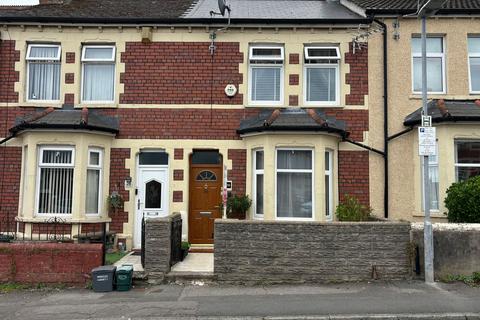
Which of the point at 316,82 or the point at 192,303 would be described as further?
the point at 316,82

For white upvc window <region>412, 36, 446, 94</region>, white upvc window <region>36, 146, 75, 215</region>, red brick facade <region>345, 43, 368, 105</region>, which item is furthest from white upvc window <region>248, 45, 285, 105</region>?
white upvc window <region>36, 146, 75, 215</region>

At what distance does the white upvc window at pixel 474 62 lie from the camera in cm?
1264

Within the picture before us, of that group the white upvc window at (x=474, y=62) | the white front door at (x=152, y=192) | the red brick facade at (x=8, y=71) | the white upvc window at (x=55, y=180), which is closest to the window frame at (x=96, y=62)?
the white upvc window at (x=55, y=180)

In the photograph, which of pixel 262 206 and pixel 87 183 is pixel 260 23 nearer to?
pixel 262 206

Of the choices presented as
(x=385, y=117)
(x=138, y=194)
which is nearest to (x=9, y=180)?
(x=138, y=194)

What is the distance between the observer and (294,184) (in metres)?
11.8

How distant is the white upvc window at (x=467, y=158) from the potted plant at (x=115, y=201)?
935 cm

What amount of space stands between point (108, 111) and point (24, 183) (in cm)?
305

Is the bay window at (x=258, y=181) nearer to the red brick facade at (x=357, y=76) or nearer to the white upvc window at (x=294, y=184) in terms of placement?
the white upvc window at (x=294, y=184)

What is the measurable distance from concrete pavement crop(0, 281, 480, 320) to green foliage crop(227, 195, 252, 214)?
11.2 ft

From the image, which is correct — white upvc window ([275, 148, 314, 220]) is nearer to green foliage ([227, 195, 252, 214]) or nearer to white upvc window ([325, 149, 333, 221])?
white upvc window ([325, 149, 333, 221])

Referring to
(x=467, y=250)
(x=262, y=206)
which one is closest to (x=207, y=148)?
(x=262, y=206)

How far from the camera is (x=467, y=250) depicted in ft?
28.5

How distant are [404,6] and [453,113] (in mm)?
3878
